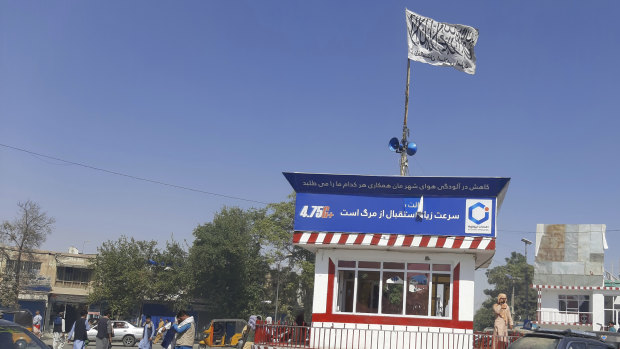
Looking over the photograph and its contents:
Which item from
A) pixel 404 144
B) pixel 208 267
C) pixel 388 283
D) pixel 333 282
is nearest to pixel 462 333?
pixel 388 283

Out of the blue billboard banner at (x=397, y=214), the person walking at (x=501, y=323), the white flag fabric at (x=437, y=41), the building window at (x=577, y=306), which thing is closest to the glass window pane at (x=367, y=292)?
the blue billboard banner at (x=397, y=214)

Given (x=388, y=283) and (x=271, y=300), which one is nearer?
(x=388, y=283)

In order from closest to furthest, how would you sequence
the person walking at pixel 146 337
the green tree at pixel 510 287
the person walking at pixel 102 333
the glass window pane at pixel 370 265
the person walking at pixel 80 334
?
the glass window pane at pixel 370 265 → the person walking at pixel 80 334 → the person walking at pixel 102 333 → the person walking at pixel 146 337 → the green tree at pixel 510 287

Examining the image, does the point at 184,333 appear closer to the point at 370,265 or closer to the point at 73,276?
the point at 370,265

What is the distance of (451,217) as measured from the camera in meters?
14.3

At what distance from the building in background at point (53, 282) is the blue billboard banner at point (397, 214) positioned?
36.2 metres

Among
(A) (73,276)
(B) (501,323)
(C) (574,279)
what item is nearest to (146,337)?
(B) (501,323)

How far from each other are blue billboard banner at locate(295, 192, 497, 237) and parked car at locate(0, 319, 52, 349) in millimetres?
7748

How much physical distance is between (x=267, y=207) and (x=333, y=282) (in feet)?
114

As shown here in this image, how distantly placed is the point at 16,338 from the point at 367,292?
8760 millimetres

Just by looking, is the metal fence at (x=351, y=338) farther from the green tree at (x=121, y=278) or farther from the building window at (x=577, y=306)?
the green tree at (x=121, y=278)

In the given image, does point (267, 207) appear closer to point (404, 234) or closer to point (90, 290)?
point (90, 290)

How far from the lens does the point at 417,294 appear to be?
14578 millimetres

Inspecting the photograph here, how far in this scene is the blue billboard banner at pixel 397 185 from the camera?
14031 mm
